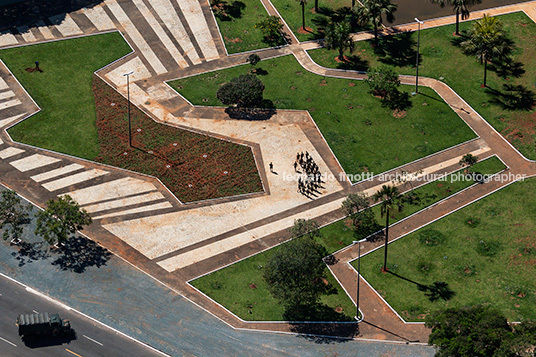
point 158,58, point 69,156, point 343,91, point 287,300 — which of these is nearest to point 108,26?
point 158,58

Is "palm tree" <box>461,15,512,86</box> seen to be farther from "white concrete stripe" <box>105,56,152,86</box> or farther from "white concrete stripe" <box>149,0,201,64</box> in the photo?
"white concrete stripe" <box>105,56,152,86</box>

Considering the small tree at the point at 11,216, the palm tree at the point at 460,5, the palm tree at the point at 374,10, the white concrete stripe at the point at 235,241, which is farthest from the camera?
the palm tree at the point at 460,5

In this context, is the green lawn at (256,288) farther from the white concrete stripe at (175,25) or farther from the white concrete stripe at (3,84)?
the white concrete stripe at (3,84)

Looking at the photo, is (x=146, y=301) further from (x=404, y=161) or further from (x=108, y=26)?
(x=108, y=26)

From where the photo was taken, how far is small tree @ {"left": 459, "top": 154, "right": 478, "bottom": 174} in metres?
108

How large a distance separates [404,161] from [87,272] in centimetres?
4385

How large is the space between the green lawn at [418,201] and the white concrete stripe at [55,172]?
3402 centimetres

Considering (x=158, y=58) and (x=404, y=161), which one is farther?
(x=158, y=58)

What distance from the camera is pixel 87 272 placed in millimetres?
96438

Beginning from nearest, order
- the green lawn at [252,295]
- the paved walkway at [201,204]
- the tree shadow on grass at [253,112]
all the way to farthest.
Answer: the green lawn at [252,295] < the paved walkway at [201,204] < the tree shadow on grass at [253,112]

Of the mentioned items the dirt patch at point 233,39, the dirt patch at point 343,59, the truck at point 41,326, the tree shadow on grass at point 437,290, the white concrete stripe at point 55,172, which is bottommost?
the tree shadow on grass at point 437,290

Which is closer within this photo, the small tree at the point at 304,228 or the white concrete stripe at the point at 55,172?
the small tree at the point at 304,228

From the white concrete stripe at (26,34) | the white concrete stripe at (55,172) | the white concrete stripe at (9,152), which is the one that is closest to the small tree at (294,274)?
the white concrete stripe at (55,172)

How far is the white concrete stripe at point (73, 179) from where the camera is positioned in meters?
106
